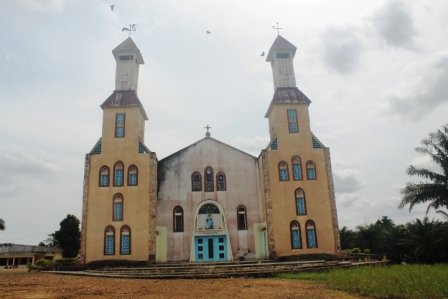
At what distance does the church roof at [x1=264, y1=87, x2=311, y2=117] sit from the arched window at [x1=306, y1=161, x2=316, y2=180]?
4404 millimetres

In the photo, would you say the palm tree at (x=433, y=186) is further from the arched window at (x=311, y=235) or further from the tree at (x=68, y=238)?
the tree at (x=68, y=238)

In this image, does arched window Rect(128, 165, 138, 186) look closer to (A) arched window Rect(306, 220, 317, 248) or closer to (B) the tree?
(A) arched window Rect(306, 220, 317, 248)

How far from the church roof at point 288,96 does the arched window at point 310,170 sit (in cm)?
440

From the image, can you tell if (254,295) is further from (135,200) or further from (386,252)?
(386,252)

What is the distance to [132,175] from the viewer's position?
77.8ft

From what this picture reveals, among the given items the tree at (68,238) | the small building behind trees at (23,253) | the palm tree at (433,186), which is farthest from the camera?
the small building behind trees at (23,253)

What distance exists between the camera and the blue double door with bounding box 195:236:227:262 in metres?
23.4

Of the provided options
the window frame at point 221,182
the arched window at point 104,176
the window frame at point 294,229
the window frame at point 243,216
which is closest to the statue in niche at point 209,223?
the window frame at point 243,216

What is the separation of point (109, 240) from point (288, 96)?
1502 centimetres

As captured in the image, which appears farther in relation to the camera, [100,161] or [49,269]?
[100,161]

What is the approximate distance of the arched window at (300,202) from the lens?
2348 centimetres

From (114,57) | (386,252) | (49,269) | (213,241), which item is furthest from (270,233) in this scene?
(114,57)

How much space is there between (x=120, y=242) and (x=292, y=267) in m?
10.7

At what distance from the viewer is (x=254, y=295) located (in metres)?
10.0
